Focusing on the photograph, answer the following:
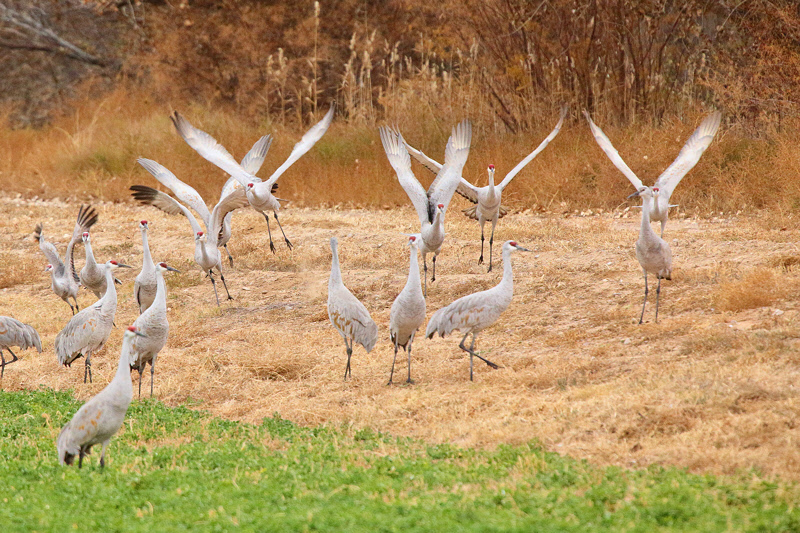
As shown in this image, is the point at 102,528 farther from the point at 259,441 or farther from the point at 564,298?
the point at 564,298

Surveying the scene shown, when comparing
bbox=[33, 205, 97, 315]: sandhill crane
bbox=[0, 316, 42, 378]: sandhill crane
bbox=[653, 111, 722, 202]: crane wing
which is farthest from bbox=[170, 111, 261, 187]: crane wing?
bbox=[653, 111, 722, 202]: crane wing

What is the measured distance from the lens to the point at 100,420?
5.73 metres

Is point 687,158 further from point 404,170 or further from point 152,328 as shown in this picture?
point 152,328

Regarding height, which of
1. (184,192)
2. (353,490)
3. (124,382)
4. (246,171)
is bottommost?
(353,490)

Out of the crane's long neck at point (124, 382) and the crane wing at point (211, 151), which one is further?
the crane wing at point (211, 151)

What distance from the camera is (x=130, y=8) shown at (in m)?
23.0

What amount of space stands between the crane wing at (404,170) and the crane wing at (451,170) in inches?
4.3

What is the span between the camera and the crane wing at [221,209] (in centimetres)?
1098

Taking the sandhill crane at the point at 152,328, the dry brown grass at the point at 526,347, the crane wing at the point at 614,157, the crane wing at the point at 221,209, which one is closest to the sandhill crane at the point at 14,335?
the dry brown grass at the point at 526,347

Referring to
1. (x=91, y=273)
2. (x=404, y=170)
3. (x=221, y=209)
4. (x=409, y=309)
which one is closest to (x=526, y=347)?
(x=409, y=309)

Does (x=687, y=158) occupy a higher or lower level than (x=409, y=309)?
higher

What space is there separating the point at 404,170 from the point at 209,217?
8.49 feet

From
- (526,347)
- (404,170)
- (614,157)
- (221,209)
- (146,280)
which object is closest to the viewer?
(526,347)

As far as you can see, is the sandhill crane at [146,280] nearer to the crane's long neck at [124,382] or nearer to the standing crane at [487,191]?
the standing crane at [487,191]
